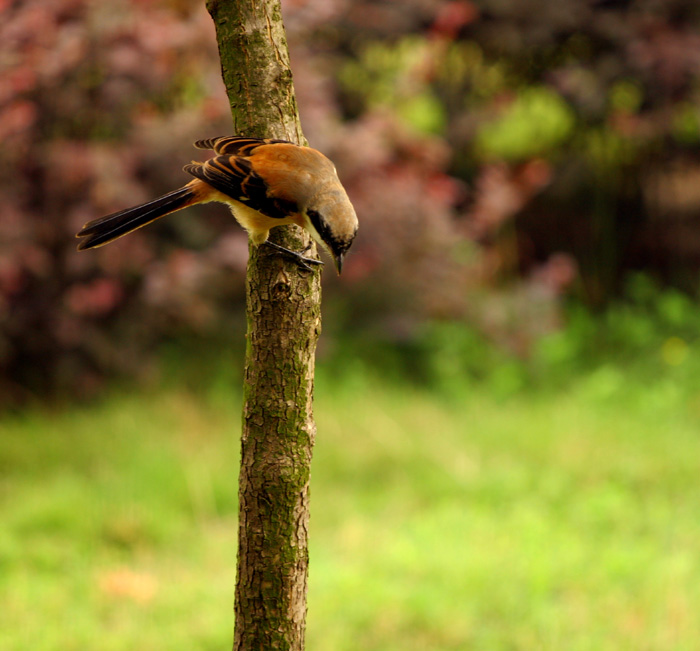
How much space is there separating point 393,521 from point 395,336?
5.78 feet

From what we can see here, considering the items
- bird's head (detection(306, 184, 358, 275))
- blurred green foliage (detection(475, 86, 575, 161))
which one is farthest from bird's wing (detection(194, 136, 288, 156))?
blurred green foliage (detection(475, 86, 575, 161))

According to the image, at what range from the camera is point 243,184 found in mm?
2318

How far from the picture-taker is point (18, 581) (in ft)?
11.9

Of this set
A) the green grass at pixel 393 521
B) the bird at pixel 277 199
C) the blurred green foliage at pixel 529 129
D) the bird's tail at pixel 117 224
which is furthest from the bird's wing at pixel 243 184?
the blurred green foliage at pixel 529 129

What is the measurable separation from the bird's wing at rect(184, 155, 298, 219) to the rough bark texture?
21cm

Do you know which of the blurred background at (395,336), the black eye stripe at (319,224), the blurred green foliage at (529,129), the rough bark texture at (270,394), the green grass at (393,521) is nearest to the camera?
the rough bark texture at (270,394)

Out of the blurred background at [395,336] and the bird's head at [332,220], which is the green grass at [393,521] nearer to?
the blurred background at [395,336]

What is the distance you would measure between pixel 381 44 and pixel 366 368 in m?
2.40

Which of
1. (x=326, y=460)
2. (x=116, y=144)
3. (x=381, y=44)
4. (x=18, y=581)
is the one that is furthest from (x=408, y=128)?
(x=18, y=581)

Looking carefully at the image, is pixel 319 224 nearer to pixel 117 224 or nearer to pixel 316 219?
pixel 316 219

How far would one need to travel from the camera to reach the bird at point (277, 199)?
2162 millimetres

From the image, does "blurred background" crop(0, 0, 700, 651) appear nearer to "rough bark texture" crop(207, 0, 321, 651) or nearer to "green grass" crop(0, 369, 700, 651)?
"green grass" crop(0, 369, 700, 651)

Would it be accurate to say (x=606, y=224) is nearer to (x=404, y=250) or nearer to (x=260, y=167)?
(x=404, y=250)

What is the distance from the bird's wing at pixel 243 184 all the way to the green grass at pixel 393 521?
1.72m
